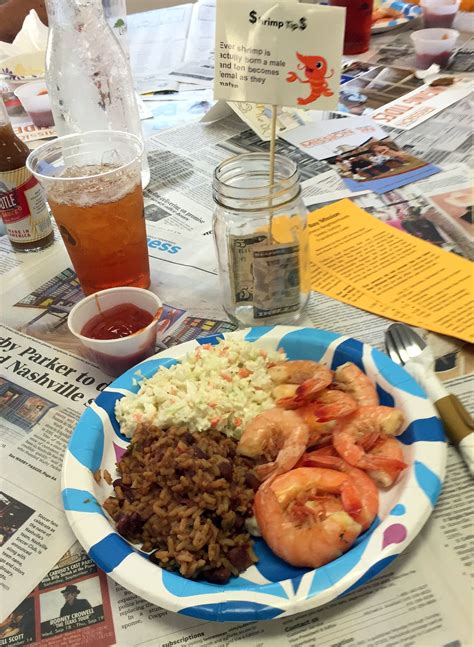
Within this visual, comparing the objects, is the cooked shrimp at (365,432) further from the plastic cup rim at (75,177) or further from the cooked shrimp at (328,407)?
the plastic cup rim at (75,177)

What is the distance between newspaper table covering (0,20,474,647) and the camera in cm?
54

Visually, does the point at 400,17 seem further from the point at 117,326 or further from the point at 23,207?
the point at 117,326

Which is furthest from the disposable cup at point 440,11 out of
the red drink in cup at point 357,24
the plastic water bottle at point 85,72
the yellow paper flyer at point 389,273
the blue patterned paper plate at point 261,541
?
the blue patterned paper plate at point 261,541

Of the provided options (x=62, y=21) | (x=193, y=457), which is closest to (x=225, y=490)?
(x=193, y=457)

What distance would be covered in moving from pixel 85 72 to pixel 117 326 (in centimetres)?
52

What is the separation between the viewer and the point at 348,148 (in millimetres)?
1315

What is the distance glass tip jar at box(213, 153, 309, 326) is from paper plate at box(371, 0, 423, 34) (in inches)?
52.1

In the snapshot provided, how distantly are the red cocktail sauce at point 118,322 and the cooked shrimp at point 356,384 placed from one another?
30 centimetres

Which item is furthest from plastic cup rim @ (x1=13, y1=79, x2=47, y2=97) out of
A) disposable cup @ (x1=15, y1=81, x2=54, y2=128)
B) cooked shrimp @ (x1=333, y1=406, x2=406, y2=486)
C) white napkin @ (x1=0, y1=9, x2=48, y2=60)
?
cooked shrimp @ (x1=333, y1=406, x2=406, y2=486)

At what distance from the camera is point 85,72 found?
1.05 metres

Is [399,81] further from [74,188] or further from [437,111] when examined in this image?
[74,188]

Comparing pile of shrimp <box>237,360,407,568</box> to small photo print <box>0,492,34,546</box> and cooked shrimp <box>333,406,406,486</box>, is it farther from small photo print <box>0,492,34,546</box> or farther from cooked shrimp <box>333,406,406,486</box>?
small photo print <box>0,492,34,546</box>

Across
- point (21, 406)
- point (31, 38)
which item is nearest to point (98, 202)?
point (21, 406)

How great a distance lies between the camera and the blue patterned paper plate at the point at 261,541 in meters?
0.51
